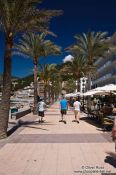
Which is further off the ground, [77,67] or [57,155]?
[77,67]

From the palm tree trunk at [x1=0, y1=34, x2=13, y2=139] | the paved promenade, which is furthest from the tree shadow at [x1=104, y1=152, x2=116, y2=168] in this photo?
the palm tree trunk at [x1=0, y1=34, x2=13, y2=139]

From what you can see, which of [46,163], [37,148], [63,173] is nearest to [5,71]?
[37,148]

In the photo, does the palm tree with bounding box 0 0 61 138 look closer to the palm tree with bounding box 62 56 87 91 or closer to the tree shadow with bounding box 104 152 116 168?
the tree shadow with bounding box 104 152 116 168

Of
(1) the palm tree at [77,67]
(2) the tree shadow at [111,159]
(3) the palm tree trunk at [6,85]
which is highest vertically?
(1) the palm tree at [77,67]

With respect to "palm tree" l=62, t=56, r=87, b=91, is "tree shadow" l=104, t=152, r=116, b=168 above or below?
below

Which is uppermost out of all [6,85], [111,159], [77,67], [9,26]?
[77,67]

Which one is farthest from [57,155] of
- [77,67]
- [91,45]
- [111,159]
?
[77,67]

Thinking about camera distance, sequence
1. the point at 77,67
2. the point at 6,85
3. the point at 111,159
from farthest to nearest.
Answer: the point at 77,67
the point at 6,85
the point at 111,159

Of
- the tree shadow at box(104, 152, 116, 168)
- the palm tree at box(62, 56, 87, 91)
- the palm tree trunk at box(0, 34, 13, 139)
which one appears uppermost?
the palm tree at box(62, 56, 87, 91)

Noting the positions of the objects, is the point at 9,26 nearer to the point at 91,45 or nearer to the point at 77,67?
the point at 91,45

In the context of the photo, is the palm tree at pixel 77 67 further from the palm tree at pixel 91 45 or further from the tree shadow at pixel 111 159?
the tree shadow at pixel 111 159

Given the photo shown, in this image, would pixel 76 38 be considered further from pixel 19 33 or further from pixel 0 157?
pixel 0 157

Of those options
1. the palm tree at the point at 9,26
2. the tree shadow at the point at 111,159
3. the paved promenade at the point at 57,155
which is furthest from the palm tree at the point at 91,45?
the tree shadow at the point at 111,159

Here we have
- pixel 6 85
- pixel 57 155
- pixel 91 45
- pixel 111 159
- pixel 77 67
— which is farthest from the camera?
pixel 77 67
